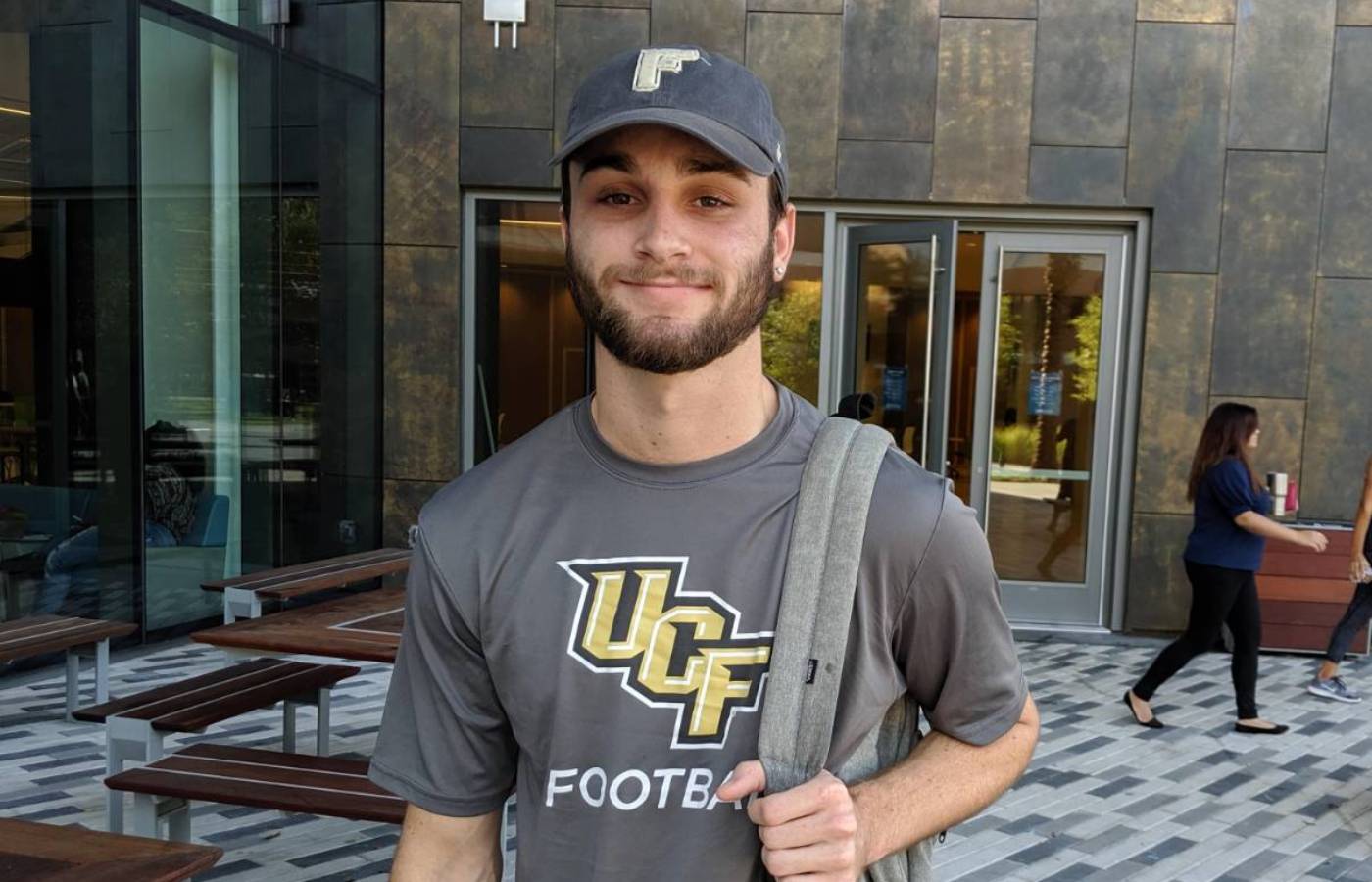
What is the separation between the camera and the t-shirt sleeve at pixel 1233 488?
5609 mm

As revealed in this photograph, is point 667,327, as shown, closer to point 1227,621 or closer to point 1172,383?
point 1227,621

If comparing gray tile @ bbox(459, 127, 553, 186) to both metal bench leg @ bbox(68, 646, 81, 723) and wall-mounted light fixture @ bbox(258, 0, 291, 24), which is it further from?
metal bench leg @ bbox(68, 646, 81, 723)

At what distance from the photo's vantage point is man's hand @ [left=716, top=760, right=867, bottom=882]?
3.74 ft

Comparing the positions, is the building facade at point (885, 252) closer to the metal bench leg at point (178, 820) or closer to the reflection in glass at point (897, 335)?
the reflection in glass at point (897, 335)

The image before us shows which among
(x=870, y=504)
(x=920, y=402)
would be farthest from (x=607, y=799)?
(x=920, y=402)

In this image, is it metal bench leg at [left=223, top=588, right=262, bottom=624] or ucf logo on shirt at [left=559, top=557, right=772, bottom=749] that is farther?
metal bench leg at [left=223, top=588, right=262, bottom=624]

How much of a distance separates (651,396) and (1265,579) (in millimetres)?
7548

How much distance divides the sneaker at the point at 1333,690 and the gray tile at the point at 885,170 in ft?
13.3

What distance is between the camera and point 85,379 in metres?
6.50

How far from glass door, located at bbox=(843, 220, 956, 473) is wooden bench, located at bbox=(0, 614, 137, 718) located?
4.84 metres

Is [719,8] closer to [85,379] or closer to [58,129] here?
[58,129]

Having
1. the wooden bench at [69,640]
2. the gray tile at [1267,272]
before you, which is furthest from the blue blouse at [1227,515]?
the wooden bench at [69,640]

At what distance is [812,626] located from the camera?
1219mm

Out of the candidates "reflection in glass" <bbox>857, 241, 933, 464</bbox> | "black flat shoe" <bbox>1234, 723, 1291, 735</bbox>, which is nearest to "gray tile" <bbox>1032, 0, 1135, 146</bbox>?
"reflection in glass" <bbox>857, 241, 933, 464</bbox>
